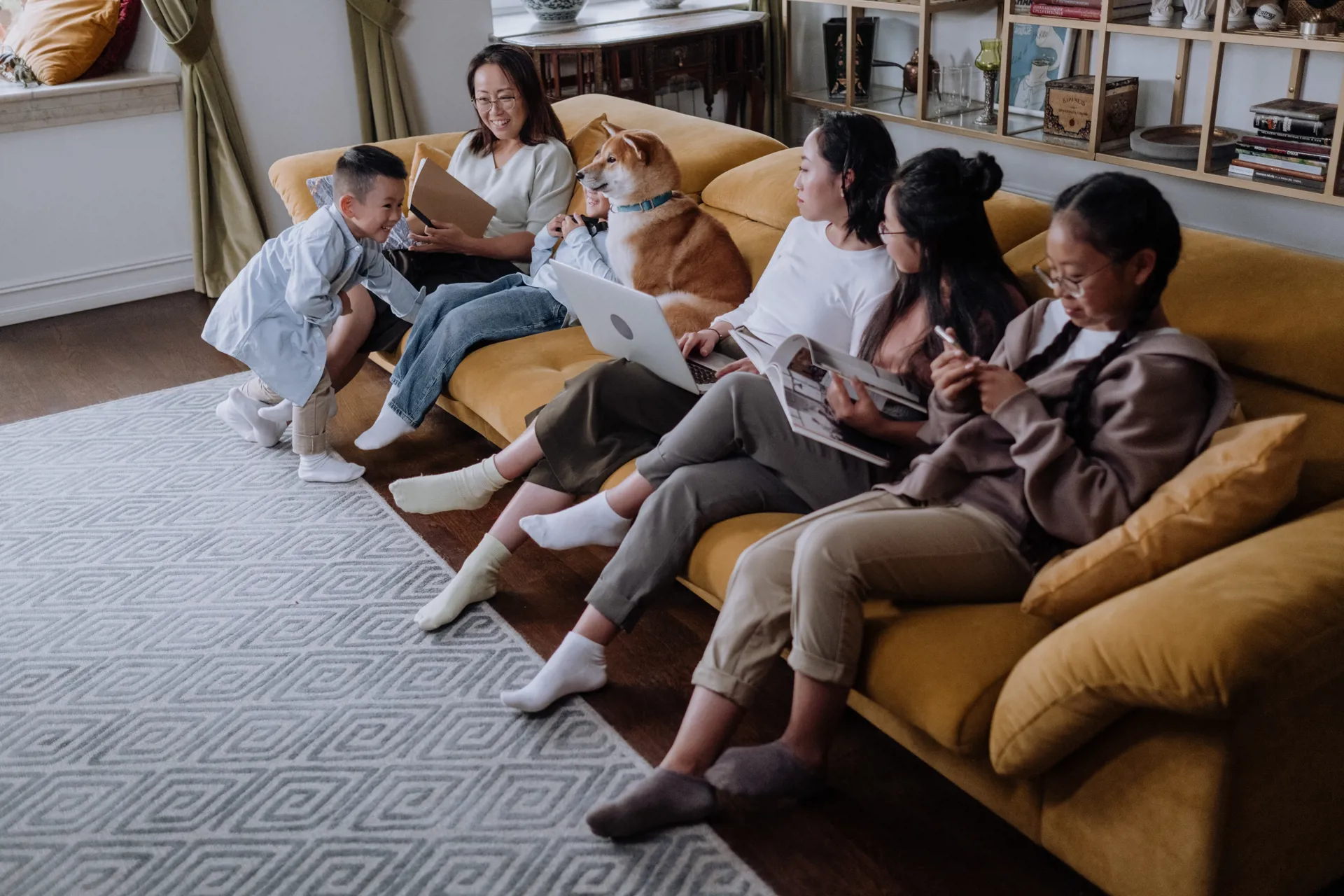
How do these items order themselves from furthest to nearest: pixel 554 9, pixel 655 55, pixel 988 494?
pixel 554 9
pixel 655 55
pixel 988 494

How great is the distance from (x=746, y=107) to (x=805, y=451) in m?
3.91

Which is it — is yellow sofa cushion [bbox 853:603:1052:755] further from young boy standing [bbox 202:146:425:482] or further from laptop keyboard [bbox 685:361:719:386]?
young boy standing [bbox 202:146:425:482]

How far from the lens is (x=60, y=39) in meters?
4.25

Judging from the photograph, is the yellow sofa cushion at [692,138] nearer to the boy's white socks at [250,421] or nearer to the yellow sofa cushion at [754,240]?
the yellow sofa cushion at [754,240]

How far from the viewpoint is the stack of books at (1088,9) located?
4156 mm

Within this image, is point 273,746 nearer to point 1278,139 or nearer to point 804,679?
point 804,679

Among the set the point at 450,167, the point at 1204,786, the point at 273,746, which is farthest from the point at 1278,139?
the point at 273,746

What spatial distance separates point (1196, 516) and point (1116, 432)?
16 cm

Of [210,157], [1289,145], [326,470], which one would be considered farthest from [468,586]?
[1289,145]

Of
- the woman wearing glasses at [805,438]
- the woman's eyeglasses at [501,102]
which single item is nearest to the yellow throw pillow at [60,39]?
the woman's eyeglasses at [501,102]

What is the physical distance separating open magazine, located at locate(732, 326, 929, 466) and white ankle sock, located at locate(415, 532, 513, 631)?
72cm

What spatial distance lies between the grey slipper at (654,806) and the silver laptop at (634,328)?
787 mm

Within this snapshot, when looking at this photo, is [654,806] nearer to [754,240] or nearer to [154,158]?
[754,240]

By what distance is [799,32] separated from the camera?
5.63 metres
